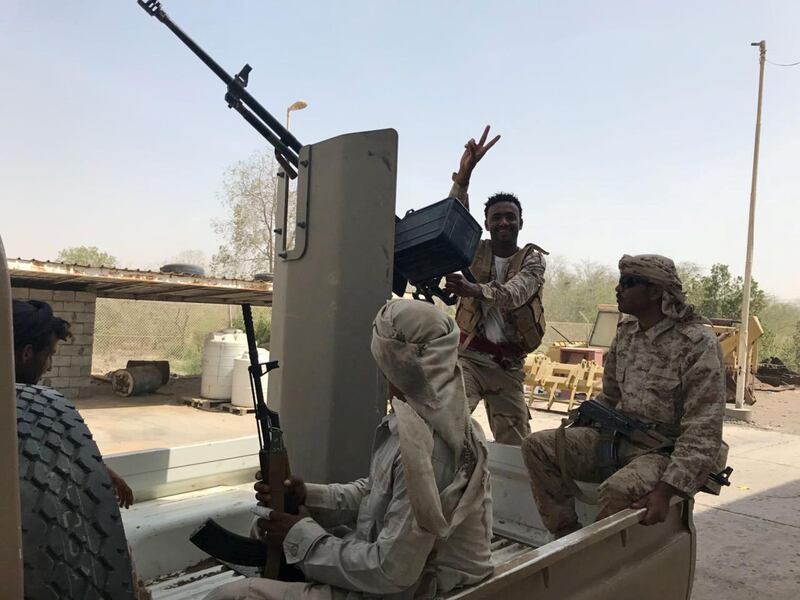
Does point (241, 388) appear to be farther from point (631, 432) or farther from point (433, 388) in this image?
point (433, 388)

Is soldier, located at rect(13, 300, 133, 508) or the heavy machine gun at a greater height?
the heavy machine gun

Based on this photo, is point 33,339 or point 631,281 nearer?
point 33,339

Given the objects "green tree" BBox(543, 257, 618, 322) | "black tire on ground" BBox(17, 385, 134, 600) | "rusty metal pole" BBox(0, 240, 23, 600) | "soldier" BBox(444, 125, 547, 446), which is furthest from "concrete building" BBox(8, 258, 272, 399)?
"green tree" BBox(543, 257, 618, 322)

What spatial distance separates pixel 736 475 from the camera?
6.12 m

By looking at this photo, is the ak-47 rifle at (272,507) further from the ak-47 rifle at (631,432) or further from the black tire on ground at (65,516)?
the ak-47 rifle at (631,432)

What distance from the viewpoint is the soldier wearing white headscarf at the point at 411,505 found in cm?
137

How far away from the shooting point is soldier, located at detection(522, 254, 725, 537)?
99.3 inches

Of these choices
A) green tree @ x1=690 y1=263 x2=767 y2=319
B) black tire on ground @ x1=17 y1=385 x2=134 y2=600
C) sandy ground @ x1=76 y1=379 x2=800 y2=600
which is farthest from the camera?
green tree @ x1=690 y1=263 x2=767 y2=319

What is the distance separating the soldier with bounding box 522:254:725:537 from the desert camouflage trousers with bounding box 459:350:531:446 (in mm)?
600

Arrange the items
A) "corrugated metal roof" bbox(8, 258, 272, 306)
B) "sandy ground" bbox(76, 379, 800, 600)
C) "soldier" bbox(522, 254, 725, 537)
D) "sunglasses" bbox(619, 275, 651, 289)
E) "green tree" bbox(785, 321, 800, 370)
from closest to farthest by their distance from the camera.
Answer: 1. "soldier" bbox(522, 254, 725, 537)
2. "sunglasses" bbox(619, 275, 651, 289)
3. "sandy ground" bbox(76, 379, 800, 600)
4. "corrugated metal roof" bbox(8, 258, 272, 306)
5. "green tree" bbox(785, 321, 800, 370)

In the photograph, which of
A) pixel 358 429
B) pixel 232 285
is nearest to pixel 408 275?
pixel 358 429

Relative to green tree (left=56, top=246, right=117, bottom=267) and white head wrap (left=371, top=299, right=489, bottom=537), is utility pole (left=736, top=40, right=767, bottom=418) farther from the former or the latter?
green tree (left=56, top=246, right=117, bottom=267)

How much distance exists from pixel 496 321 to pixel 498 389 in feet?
1.24

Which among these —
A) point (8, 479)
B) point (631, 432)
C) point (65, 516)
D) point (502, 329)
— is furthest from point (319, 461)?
point (502, 329)
